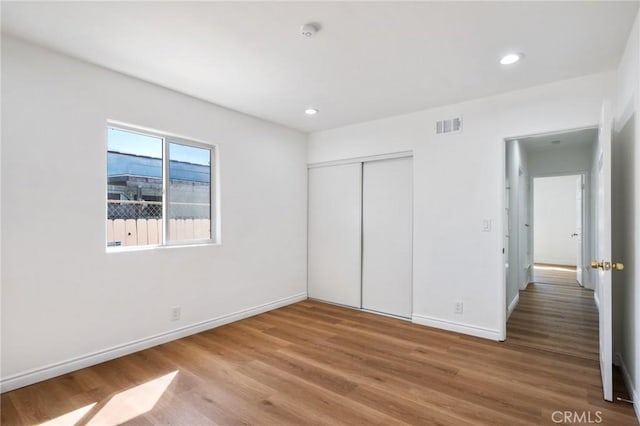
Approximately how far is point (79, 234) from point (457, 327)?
151 inches

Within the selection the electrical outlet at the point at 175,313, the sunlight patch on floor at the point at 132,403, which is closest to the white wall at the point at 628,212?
the sunlight patch on floor at the point at 132,403

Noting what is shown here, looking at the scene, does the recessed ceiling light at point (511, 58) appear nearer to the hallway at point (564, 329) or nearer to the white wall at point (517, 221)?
the white wall at point (517, 221)

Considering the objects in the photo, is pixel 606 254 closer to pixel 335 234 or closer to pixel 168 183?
pixel 335 234

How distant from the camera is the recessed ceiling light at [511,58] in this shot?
8.30ft

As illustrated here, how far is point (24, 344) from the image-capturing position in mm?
2377

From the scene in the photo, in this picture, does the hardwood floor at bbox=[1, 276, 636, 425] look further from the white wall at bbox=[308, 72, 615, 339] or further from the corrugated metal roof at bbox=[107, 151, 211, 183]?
the corrugated metal roof at bbox=[107, 151, 211, 183]

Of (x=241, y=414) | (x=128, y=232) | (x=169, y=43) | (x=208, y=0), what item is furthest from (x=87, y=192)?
(x=241, y=414)

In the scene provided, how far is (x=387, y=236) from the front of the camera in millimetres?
4266

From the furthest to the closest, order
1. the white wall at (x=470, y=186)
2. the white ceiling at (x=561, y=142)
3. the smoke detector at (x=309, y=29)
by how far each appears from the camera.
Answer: the white ceiling at (x=561, y=142) → the white wall at (x=470, y=186) → the smoke detector at (x=309, y=29)

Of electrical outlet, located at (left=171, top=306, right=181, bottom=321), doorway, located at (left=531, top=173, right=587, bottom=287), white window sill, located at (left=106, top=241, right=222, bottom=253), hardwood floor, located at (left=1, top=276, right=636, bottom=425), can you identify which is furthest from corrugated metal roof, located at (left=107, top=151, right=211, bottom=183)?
doorway, located at (left=531, top=173, right=587, bottom=287)

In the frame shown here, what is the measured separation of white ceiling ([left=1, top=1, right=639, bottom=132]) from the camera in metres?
1.99

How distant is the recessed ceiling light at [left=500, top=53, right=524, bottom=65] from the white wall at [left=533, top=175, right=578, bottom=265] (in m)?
7.47

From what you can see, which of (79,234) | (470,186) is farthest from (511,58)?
(79,234)

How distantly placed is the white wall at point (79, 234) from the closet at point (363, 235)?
145cm
